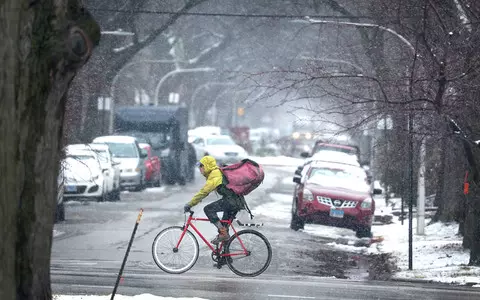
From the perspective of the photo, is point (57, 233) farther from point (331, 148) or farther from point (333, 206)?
point (331, 148)

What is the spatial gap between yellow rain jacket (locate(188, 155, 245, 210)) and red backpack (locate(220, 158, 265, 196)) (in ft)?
0.31

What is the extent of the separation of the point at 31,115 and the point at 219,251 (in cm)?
807

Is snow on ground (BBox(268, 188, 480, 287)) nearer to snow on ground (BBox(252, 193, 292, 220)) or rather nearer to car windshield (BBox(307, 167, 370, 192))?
snow on ground (BBox(252, 193, 292, 220))

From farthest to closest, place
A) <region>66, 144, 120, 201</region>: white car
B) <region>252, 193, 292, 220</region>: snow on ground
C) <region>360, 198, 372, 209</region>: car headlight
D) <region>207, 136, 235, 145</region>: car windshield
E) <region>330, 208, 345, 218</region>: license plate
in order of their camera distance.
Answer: <region>207, 136, 235, 145</region>: car windshield
<region>66, 144, 120, 201</region>: white car
<region>252, 193, 292, 220</region>: snow on ground
<region>360, 198, 372, 209</region>: car headlight
<region>330, 208, 345, 218</region>: license plate

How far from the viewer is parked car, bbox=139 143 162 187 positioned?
40.2 m

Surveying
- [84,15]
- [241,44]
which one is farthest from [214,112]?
[84,15]

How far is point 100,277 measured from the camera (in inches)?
598

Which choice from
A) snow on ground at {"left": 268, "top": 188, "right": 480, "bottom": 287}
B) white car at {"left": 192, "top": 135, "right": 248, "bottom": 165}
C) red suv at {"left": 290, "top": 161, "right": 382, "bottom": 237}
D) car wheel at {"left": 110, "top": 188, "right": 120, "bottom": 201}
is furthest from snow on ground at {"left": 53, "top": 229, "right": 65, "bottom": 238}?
white car at {"left": 192, "top": 135, "right": 248, "bottom": 165}

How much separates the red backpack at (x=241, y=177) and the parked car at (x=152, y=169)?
24338 mm

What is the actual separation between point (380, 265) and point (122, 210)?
11.4 meters

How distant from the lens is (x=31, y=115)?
7941 millimetres

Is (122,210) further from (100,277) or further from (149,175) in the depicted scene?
(100,277)

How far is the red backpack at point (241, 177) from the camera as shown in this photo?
1541 centimetres

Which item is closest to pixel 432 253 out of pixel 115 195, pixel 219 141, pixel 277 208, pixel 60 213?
pixel 60 213
